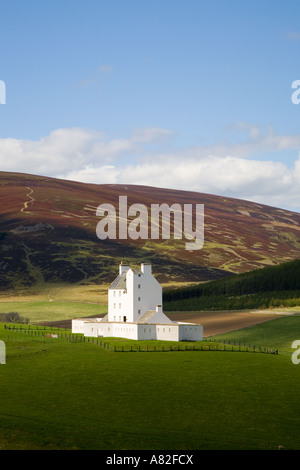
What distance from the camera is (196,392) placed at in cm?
6166

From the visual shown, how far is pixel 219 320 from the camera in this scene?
13188 cm

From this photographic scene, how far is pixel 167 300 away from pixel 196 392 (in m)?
122

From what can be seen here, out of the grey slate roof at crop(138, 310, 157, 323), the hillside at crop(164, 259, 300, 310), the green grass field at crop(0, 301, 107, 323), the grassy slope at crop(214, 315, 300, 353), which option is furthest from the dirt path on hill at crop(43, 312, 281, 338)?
the grey slate roof at crop(138, 310, 157, 323)

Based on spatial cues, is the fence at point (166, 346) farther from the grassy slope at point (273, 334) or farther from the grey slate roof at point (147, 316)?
the grey slate roof at point (147, 316)

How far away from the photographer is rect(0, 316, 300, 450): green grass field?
4456cm

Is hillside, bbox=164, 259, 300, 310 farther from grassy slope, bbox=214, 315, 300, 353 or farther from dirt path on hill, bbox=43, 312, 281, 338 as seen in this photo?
grassy slope, bbox=214, 315, 300, 353

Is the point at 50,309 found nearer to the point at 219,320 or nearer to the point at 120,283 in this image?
the point at 219,320

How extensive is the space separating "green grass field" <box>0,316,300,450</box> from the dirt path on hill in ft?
107

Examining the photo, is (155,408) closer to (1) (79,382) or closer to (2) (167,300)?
(1) (79,382)

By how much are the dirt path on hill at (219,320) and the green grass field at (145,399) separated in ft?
107
